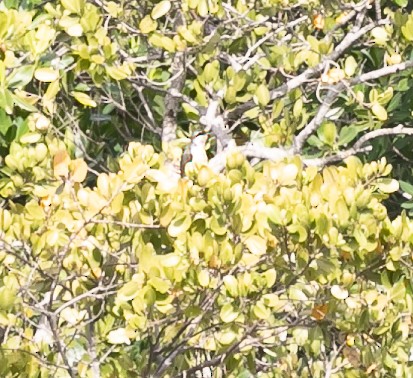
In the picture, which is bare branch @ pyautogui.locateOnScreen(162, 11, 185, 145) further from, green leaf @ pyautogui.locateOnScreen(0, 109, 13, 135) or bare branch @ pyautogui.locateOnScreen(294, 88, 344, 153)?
green leaf @ pyautogui.locateOnScreen(0, 109, 13, 135)

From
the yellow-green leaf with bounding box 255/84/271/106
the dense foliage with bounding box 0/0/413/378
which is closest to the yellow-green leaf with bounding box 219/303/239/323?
the dense foliage with bounding box 0/0/413/378

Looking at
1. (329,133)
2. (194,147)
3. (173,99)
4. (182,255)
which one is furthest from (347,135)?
(182,255)

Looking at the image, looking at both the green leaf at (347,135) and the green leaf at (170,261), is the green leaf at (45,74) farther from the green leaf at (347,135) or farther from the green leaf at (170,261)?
the green leaf at (347,135)

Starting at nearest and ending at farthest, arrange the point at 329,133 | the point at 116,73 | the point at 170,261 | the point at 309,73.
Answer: the point at 170,261 < the point at 116,73 < the point at 309,73 < the point at 329,133

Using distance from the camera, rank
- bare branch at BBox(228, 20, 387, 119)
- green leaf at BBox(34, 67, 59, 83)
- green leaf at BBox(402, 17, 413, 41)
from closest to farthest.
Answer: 1. green leaf at BBox(34, 67, 59, 83)
2. green leaf at BBox(402, 17, 413, 41)
3. bare branch at BBox(228, 20, 387, 119)

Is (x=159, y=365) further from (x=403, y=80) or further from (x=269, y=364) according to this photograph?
(x=403, y=80)

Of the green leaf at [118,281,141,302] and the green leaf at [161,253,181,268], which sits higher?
the green leaf at [161,253,181,268]

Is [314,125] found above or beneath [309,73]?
beneath

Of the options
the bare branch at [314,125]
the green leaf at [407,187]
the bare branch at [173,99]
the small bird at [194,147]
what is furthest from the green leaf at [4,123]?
the green leaf at [407,187]

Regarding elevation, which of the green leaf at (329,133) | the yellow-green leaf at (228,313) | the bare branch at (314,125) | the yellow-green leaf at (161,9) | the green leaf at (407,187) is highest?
the yellow-green leaf at (161,9)

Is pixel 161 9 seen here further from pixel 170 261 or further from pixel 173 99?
pixel 170 261

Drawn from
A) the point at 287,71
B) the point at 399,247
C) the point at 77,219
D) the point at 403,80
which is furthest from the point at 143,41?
the point at 399,247

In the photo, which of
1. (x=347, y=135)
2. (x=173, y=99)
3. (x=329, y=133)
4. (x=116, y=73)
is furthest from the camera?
(x=347, y=135)

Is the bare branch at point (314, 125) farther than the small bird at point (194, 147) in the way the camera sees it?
Yes
